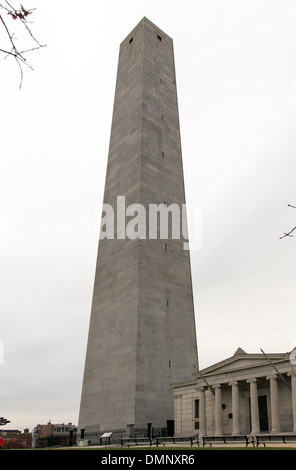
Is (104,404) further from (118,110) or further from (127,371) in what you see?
(118,110)

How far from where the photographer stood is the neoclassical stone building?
36.4 meters

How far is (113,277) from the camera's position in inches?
2071

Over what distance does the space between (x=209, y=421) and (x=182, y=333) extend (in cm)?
1016

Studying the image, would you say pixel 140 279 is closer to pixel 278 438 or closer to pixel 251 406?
pixel 251 406

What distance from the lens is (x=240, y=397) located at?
41531 mm

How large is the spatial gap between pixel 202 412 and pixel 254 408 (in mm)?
5887

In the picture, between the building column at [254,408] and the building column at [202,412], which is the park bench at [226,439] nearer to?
the building column at [254,408]

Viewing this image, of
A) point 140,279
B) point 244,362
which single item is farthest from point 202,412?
point 140,279

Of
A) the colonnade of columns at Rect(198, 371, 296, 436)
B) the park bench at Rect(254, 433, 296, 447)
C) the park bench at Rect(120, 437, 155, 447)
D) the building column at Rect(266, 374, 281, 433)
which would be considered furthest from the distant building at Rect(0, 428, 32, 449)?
the park bench at Rect(254, 433, 296, 447)

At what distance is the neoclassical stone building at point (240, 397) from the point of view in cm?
3641

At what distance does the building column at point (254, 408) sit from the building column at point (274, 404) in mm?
1460

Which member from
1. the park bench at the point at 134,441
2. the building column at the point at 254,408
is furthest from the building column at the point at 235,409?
the park bench at the point at 134,441

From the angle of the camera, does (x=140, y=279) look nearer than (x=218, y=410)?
No

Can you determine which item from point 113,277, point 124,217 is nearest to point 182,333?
point 113,277
